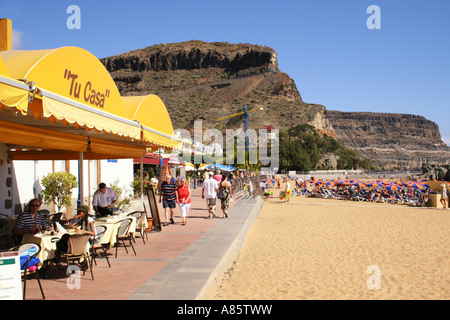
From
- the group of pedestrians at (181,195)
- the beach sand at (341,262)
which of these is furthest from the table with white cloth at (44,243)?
the group of pedestrians at (181,195)

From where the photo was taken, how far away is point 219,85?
464 feet

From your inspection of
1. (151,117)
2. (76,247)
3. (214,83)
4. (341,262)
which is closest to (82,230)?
(76,247)

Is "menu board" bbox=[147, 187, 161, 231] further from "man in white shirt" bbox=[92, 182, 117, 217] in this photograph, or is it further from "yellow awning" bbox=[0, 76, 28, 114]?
"yellow awning" bbox=[0, 76, 28, 114]

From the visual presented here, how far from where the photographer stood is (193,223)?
11.7m

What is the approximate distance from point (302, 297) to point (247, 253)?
3.41m

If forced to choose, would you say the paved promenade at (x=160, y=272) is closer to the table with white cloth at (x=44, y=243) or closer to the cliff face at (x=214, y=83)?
the table with white cloth at (x=44, y=243)

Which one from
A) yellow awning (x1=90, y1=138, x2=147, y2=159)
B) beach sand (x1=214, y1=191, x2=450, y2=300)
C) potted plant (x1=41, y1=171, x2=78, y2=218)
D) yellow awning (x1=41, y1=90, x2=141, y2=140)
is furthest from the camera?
potted plant (x1=41, y1=171, x2=78, y2=218)

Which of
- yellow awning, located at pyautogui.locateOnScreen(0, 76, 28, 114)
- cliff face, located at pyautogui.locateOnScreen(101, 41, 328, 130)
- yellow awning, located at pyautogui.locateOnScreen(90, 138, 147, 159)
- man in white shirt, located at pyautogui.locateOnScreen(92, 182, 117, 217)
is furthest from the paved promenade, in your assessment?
cliff face, located at pyautogui.locateOnScreen(101, 41, 328, 130)

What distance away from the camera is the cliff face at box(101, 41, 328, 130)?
110 m

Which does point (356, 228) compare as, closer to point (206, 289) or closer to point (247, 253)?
point (247, 253)

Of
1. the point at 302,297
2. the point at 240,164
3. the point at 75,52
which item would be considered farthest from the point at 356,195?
the point at 75,52

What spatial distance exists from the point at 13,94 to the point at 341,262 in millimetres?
6987

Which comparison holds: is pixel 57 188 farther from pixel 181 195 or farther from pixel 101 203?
pixel 181 195

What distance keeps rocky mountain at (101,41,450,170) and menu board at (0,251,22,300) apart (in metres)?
95.1
